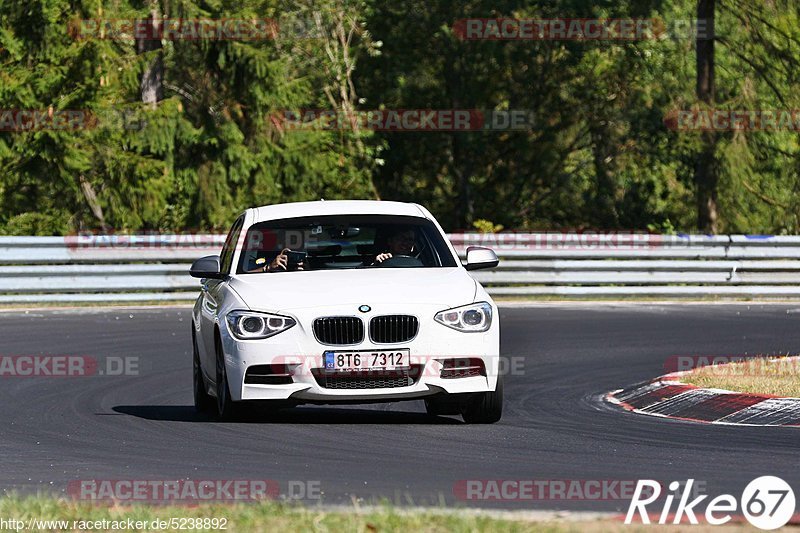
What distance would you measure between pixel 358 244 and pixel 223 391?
1.63m

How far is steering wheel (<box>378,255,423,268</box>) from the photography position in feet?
38.5

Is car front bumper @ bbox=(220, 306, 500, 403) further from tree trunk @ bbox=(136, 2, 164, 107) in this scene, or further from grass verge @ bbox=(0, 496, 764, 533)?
tree trunk @ bbox=(136, 2, 164, 107)

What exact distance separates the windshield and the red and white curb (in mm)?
2007

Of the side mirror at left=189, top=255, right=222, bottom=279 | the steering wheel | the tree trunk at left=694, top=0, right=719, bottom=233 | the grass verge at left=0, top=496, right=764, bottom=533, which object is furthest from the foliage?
the grass verge at left=0, top=496, right=764, bottom=533

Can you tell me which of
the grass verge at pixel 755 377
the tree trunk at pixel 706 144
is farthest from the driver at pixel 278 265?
the tree trunk at pixel 706 144

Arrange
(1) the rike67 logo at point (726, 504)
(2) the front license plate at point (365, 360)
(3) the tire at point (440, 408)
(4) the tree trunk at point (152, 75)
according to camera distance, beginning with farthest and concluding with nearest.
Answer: (4) the tree trunk at point (152, 75)
(3) the tire at point (440, 408)
(2) the front license plate at point (365, 360)
(1) the rike67 logo at point (726, 504)

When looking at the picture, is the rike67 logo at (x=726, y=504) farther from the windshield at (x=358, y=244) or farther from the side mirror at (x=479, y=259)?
the windshield at (x=358, y=244)

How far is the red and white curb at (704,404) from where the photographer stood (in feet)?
36.9

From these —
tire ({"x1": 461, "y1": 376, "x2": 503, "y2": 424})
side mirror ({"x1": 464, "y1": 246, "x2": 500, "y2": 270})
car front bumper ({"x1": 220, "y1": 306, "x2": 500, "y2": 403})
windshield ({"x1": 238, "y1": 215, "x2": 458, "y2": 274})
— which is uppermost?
windshield ({"x1": 238, "y1": 215, "x2": 458, "y2": 274})

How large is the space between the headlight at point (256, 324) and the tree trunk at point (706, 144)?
24471 millimetres

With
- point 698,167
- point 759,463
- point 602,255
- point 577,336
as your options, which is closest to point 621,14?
point 698,167

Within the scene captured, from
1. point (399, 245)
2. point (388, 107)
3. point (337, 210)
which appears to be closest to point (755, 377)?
point (399, 245)

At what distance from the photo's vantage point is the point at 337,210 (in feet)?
40.2

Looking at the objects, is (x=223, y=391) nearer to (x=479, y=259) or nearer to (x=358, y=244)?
(x=358, y=244)
